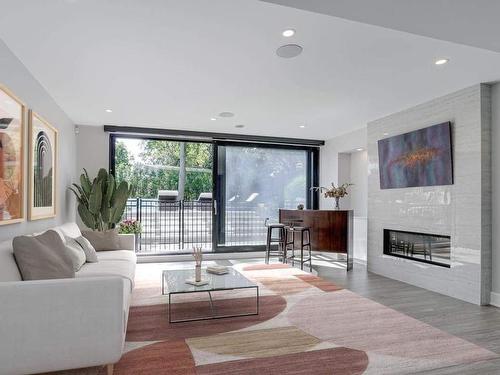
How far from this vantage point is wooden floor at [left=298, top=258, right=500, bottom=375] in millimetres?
2578

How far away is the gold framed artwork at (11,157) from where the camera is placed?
107 inches

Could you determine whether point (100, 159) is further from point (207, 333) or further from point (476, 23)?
point (476, 23)

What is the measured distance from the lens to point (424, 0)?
167 centimetres

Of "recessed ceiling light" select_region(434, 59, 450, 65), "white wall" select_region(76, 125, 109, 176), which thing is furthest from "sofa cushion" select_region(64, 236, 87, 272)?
"recessed ceiling light" select_region(434, 59, 450, 65)

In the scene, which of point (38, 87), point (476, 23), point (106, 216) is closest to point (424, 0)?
point (476, 23)

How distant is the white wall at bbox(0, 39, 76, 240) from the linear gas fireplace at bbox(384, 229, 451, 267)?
15.4 feet

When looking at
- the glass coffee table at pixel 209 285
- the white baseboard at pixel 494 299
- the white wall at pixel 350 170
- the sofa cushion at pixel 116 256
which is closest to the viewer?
the glass coffee table at pixel 209 285

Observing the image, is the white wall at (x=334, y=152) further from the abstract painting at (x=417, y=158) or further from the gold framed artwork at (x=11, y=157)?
the gold framed artwork at (x=11, y=157)

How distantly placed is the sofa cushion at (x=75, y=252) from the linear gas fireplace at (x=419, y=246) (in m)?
4.14

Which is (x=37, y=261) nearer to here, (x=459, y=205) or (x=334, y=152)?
(x=459, y=205)

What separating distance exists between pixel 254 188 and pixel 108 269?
3.96m

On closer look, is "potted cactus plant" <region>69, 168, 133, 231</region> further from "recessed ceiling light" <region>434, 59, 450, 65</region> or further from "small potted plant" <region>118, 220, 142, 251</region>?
"recessed ceiling light" <region>434, 59, 450, 65</region>

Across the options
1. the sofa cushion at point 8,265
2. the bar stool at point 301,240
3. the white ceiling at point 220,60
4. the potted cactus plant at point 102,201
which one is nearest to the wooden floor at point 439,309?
the bar stool at point 301,240

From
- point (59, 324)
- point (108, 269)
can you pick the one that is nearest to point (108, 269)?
point (108, 269)
